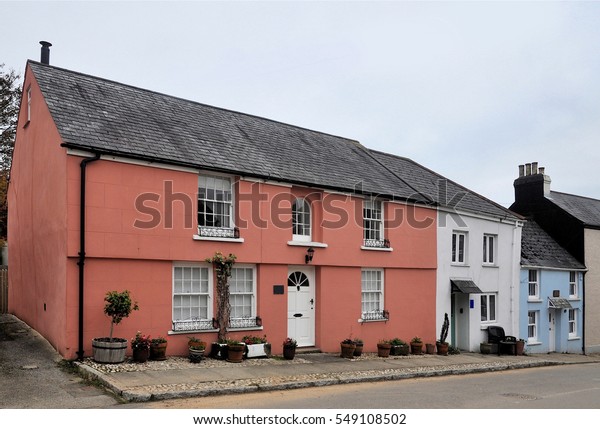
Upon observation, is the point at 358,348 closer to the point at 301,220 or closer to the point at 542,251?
the point at 301,220

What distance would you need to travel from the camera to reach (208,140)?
17656 millimetres

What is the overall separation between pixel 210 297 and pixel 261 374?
10.5 ft

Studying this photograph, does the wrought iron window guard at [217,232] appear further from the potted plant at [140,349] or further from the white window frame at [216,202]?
the potted plant at [140,349]

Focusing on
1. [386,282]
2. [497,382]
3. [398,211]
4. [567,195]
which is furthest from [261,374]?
[567,195]

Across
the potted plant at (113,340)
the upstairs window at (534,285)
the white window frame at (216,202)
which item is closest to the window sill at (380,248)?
the white window frame at (216,202)

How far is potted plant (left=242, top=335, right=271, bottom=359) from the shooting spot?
1569cm

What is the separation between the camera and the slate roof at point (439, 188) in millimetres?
23234

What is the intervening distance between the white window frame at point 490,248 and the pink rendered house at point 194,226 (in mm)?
3755

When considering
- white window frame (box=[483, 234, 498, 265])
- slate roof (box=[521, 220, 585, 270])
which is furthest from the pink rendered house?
slate roof (box=[521, 220, 585, 270])

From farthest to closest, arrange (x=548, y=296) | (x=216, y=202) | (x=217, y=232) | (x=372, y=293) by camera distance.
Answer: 1. (x=548, y=296)
2. (x=372, y=293)
3. (x=216, y=202)
4. (x=217, y=232)

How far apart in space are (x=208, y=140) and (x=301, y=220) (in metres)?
3.76

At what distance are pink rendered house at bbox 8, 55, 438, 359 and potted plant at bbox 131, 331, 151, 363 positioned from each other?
532mm

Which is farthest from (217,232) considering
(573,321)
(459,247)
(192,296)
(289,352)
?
(573,321)

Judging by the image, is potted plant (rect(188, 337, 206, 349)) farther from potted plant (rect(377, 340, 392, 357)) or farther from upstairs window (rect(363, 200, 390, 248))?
upstairs window (rect(363, 200, 390, 248))
